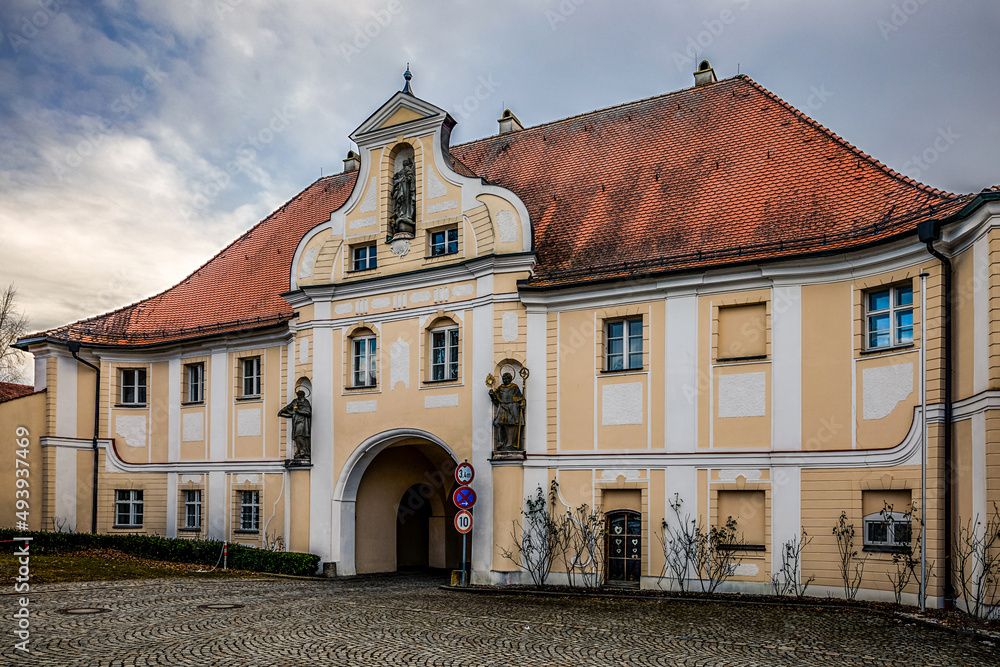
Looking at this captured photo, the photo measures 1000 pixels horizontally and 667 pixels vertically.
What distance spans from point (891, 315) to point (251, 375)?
16526mm

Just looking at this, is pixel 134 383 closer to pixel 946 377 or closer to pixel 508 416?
pixel 508 416

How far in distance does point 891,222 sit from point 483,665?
10.7m

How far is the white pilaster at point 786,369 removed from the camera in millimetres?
17188

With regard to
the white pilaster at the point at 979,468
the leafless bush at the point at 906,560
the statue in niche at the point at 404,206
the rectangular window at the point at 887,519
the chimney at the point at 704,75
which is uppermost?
the chimney at the point at 704,75

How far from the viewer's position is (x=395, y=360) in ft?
71.8

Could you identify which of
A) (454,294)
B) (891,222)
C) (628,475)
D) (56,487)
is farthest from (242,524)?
(891,222)

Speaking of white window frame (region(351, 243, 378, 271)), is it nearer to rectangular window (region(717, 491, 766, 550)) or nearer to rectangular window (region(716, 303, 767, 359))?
rectangular window (region(716, 303, 767, 359))

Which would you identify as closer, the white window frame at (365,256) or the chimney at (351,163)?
the white window frame at (365,256)

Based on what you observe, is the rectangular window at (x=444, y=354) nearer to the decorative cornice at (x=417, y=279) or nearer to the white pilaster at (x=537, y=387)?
the decorative cornice at (x=417, y=279)

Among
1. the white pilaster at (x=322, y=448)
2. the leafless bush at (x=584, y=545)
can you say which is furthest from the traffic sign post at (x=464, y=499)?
the white pilaster at (x=322, y=448)

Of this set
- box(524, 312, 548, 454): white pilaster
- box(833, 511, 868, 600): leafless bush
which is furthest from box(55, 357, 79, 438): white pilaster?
box(833, 511, 868, 600): leafless bush

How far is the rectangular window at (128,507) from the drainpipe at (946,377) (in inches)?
836

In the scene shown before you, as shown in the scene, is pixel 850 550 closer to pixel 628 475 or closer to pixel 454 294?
pixel 628 475

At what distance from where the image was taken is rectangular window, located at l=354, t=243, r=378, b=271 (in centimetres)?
2281
